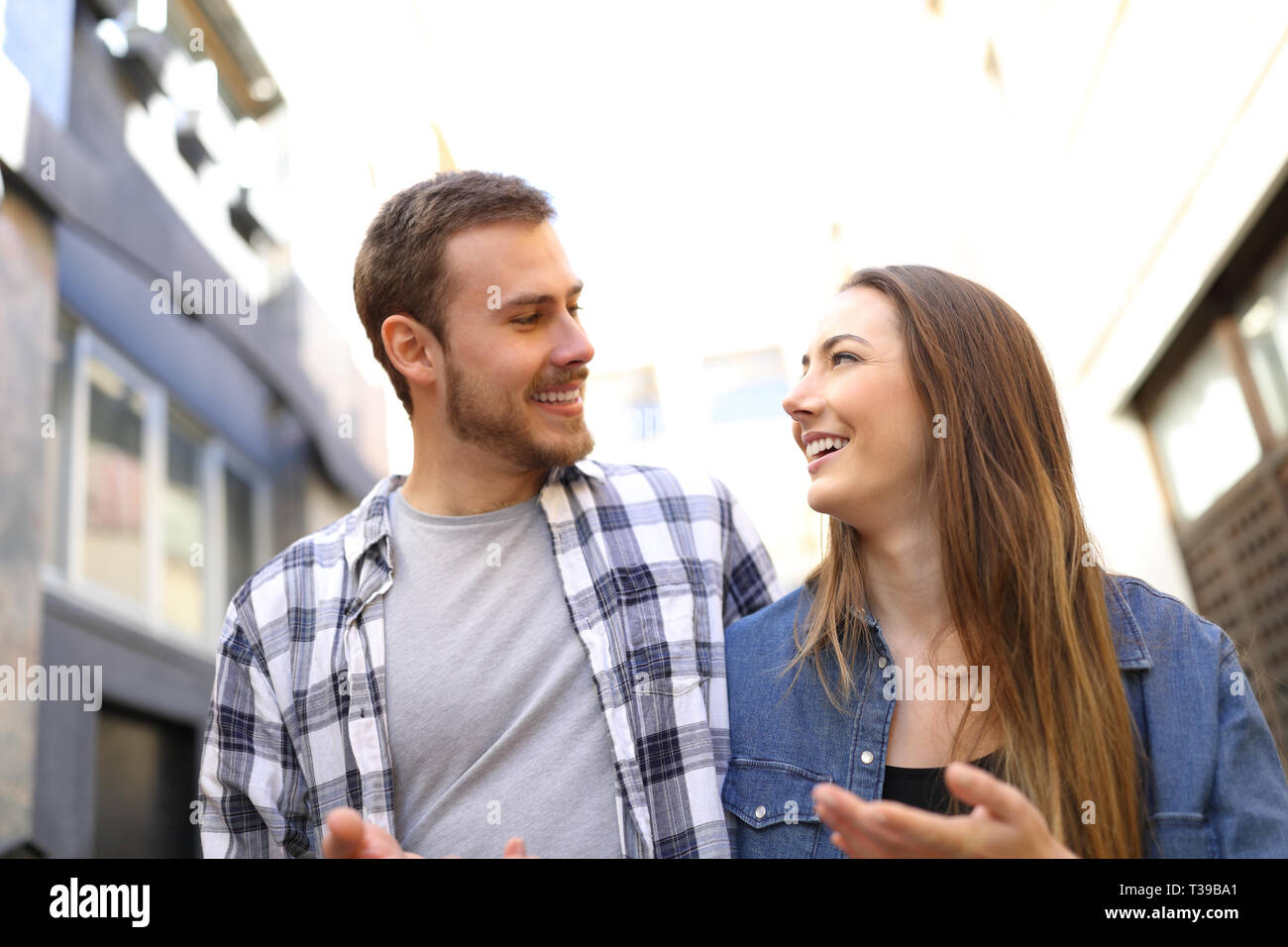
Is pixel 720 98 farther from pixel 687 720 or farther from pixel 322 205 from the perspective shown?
pixel 687 720

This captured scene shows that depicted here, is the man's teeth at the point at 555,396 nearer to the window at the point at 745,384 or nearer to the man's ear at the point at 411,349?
the man's ear at the point at 411,349

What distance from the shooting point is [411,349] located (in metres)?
2.95

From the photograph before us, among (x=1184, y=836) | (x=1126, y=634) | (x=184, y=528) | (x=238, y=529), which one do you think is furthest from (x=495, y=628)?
(x=238, y=529)

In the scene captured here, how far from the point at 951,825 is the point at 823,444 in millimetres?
1077

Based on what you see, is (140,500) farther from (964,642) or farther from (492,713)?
(964,642)

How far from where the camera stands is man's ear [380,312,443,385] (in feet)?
9.51

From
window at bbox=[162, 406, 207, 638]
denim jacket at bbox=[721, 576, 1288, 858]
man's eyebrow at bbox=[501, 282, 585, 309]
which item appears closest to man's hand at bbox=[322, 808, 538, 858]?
denim jacket at bbox=[721, 576, 1288, 858]

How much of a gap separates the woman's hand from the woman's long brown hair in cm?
55

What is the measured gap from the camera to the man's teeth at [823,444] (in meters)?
2.20

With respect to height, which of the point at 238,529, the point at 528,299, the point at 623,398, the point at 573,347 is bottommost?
the point at 573,347

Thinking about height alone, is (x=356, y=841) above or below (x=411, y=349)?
below

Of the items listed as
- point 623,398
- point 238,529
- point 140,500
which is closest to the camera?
point 140,500

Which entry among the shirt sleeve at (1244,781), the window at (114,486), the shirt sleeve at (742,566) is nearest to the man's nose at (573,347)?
the shirt sleeve at (742,566)

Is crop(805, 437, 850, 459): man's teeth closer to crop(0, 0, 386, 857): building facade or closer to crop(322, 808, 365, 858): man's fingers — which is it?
crop(322, 808, 365, 858): man's fingers
